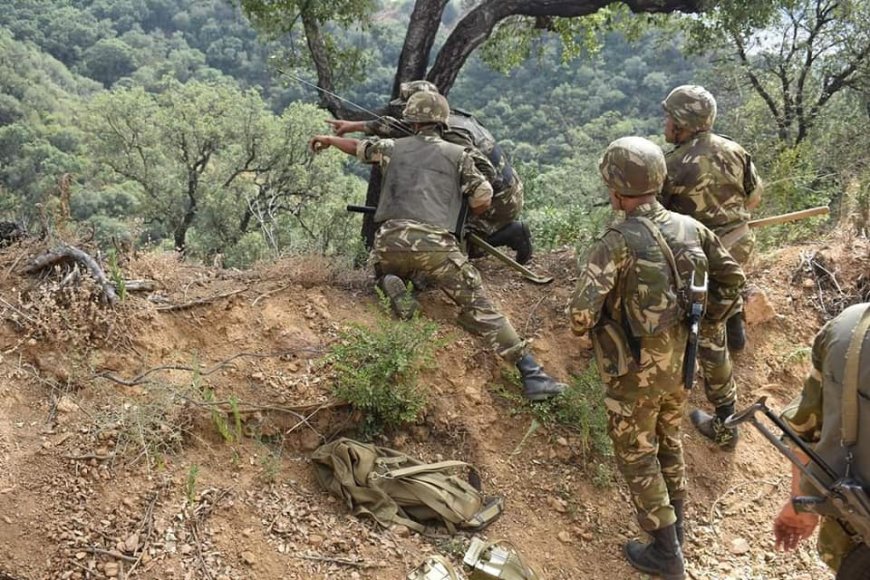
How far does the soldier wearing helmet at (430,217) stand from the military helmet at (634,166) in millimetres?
1418

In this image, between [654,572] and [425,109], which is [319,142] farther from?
[654,572]

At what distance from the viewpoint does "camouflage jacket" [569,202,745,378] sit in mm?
3031

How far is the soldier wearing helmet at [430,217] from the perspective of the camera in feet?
14.1

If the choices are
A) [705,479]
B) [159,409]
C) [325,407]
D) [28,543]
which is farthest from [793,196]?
[28,543]

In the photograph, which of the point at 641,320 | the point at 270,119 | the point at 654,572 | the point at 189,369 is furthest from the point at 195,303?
the point at 270,119

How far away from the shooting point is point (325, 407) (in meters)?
3.80

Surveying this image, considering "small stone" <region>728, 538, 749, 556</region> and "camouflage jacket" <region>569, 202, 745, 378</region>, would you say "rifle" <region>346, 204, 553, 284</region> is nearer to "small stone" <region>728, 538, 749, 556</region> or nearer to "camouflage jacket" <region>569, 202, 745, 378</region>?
"camouflage jacket" <region>569, 202, 745, 378</region>

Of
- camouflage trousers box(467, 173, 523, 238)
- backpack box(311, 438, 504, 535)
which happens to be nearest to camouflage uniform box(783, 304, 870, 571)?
backpack box(311, 438, 504, 535)

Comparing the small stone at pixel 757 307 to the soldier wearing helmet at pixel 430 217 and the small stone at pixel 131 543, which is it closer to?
the soldier wearing helmet at pixel 430 217

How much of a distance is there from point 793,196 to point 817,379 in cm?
439

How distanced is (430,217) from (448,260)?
1.00ft

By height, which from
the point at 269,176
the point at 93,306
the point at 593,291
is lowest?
the point at 269,176

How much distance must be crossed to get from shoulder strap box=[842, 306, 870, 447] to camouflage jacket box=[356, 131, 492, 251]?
2564mm

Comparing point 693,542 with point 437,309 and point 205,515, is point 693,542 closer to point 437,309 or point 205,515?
point 437,309
